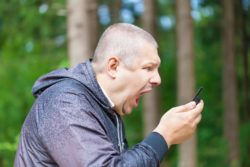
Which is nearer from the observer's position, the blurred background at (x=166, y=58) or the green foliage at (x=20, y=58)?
the blurred background at (x=166, y=58)

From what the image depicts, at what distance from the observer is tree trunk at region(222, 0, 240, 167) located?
13.0 meters

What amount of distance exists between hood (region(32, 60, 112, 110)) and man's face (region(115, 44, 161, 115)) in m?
0.09

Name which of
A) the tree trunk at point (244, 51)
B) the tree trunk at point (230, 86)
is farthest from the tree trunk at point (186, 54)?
the tree trunk at point (244, 51)

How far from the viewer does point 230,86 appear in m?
13.3

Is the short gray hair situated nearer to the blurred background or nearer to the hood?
the hood

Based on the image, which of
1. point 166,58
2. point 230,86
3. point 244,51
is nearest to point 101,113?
point 230,86

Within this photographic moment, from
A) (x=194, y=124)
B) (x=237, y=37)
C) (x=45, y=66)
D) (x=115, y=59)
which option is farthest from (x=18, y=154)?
(x=237, y=37)

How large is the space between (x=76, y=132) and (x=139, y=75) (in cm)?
39

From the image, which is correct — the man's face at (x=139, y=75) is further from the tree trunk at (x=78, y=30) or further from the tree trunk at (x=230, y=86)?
the tree trunk at (x=230, y=86)

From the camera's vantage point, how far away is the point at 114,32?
2.46 m

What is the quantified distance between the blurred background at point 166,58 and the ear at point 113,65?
4131mm

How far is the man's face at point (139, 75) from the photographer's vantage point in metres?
2.39

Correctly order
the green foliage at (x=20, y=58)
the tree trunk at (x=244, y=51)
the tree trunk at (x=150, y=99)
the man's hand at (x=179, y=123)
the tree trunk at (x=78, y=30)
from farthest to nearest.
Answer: the tree trunk at (x=244, y=51)
the green foliage at (x=20, y=58)
the tree trunk at (x=150, y=99)
the tree trunk at (x=78, y=30)
the man's hand at (x=179, y=123)

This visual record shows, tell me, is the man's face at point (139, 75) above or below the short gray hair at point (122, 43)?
below
